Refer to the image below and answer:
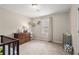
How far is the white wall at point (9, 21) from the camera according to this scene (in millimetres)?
2186

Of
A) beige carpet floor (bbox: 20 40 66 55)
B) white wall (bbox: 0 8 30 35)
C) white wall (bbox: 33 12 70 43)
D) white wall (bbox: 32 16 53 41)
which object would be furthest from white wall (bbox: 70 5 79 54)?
white wall (bbox: 0 8 30 35)

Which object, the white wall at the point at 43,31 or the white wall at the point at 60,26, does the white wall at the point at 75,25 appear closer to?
the white wall at the point at 60,26

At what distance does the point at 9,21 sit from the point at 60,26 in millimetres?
1277

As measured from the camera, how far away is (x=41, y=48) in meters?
2.63

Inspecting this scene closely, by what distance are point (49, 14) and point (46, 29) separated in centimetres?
41

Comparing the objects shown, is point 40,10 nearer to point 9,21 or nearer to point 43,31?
point 43,31

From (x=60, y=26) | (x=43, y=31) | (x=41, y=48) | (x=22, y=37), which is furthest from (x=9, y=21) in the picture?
(x=60, y=26)

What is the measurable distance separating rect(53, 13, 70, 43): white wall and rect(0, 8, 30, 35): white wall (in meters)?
0.74

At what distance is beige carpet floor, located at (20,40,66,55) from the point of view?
7.97 ft

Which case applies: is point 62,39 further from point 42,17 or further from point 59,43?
point 42,17

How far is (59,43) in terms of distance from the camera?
2398 mm

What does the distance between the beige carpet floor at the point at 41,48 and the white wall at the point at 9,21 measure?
54 centimetres

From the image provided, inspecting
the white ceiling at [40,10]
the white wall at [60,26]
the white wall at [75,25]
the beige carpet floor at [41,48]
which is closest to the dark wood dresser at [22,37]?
the beige carpet floor at [41,48]
